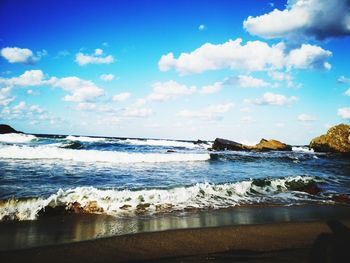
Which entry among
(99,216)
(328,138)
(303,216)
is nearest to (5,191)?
(99,216)

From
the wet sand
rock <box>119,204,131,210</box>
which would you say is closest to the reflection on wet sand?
the wet sand

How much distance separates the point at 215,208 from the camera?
7273 mm

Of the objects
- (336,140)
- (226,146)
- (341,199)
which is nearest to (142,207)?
(341,199)

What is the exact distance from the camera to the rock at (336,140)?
35.6 metres

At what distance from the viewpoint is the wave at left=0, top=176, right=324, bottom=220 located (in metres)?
6.49

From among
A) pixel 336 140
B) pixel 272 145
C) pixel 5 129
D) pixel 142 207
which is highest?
pixel 5 129

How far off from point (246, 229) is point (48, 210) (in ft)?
15.1

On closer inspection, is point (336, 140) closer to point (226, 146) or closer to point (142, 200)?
point (226, 146)

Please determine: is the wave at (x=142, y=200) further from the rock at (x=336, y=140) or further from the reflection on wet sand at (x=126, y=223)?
the rock at (x=336, y=140)

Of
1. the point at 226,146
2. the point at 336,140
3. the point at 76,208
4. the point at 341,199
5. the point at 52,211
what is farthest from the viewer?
the point at 226,146

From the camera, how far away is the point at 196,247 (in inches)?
166

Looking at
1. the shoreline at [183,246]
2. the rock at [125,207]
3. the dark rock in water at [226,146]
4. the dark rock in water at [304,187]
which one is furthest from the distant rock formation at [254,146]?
the shoreline at [183,246]

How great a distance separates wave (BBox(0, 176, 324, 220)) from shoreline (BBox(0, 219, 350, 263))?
83.9 inches

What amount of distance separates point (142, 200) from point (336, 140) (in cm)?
3675
